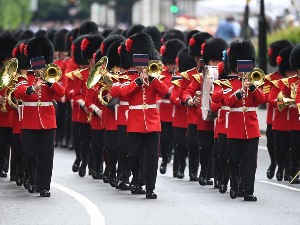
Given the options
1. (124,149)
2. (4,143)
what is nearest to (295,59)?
(124,149)

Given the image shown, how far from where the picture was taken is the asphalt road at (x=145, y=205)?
Result: 16.7m

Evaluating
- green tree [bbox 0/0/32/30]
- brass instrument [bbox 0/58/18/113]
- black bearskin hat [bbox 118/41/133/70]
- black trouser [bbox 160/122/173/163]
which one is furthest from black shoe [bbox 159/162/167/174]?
green tree [bbox 0/0/32/30]

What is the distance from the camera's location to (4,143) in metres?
21.0

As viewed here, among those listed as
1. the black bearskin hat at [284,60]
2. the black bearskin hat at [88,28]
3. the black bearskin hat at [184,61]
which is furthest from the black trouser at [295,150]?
the black bearskin hat at [88,28]

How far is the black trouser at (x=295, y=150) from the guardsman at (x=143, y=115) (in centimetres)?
281

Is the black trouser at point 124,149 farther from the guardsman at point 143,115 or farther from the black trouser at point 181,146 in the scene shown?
the black trouser at point 181,146

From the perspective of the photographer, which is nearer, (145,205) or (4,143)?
(145,205)

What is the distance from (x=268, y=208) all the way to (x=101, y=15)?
4665 cm

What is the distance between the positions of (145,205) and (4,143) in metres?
3.62

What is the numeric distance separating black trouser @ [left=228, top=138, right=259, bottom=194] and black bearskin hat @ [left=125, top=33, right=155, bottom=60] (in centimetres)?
153

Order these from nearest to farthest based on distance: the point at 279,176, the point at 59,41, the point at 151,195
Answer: the point at 151,195 → the point at 279,176 → the point at 59,41

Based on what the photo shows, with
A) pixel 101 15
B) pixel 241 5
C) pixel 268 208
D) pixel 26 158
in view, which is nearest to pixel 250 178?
pixel 268 208

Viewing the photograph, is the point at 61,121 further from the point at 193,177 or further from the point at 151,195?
the point at 151,195

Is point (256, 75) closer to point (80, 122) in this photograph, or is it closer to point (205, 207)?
point (205, 207)
